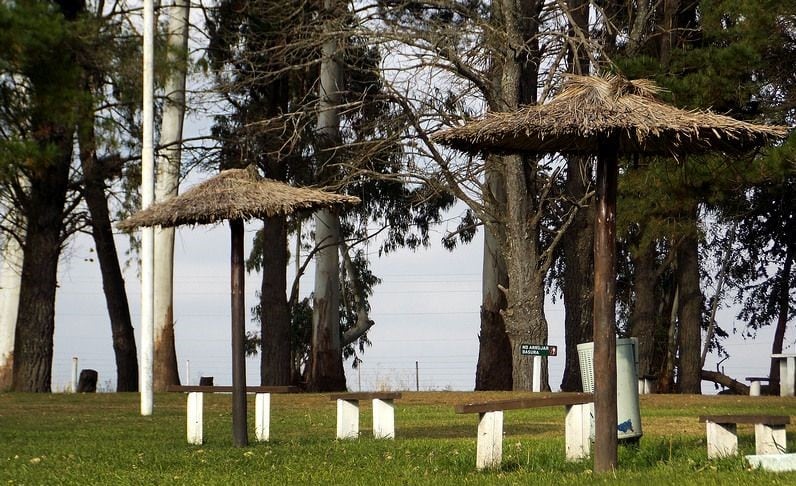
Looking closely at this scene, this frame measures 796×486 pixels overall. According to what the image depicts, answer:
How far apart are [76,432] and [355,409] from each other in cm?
354

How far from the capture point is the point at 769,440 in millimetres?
10469

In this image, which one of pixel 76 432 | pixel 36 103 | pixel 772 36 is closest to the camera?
Answer: pixel 76 432

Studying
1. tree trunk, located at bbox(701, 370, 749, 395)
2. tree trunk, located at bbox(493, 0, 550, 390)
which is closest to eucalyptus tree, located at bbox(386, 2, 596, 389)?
tree trunk, located at bbox(493, 0, 550, 390)

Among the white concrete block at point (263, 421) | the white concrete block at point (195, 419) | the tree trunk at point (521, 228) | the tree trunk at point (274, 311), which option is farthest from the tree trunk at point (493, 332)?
the white concrete block at point (195, 419)

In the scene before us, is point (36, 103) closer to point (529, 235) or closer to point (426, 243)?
point (529, 235)

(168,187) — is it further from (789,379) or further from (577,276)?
(789,379)

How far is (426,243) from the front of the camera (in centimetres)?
3750

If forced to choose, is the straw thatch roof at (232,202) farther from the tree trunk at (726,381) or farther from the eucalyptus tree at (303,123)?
the tree trunk at (726,381)

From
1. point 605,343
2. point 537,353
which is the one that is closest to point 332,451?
point 605,343

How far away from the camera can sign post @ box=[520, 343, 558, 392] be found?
2267 centimetres

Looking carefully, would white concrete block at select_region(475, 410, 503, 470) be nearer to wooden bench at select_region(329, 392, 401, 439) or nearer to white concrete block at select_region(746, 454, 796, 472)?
white concrete block at select_region(746, 454, 796, 472)

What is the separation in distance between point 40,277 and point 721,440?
1868 centimetres

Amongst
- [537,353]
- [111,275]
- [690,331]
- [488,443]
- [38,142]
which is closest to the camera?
[488,443]

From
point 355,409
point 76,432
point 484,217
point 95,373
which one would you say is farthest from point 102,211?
point 355,409
